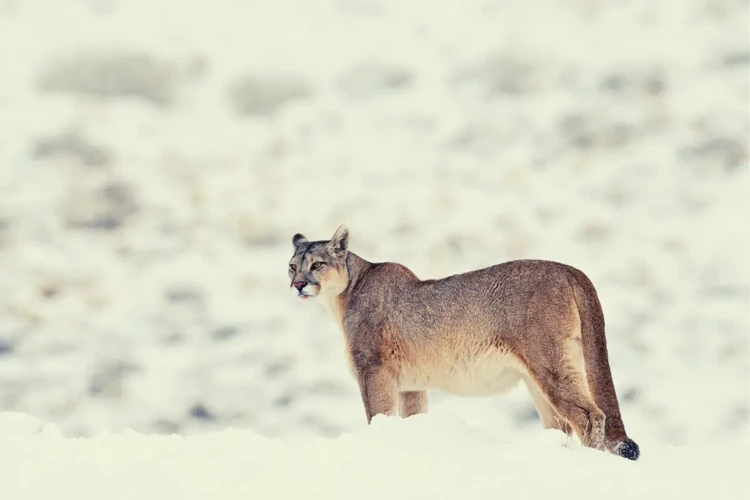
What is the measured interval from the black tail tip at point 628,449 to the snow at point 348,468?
3.54 ft

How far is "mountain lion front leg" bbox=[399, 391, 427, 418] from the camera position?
13.3 m

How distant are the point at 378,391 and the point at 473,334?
166cm

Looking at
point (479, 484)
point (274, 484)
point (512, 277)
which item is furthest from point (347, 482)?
point (512, 277)

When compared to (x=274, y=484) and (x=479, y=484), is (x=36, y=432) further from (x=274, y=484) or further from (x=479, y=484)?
(x=479, y=484)

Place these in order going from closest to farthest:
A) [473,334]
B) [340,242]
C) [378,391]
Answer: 1. [473,334]
2. [378,391]
3. [340,242]

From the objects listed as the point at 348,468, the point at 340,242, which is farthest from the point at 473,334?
the point at 348,468

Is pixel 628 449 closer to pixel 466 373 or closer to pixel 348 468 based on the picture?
pixel 466 373

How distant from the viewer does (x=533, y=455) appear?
24.2ft

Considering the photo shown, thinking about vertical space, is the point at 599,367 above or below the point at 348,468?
above

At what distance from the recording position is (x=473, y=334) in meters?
11.6

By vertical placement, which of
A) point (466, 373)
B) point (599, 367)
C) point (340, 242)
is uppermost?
point (340, 242)

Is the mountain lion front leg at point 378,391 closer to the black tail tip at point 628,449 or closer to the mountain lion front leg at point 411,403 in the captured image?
the mountain lion front leg at point 411,403

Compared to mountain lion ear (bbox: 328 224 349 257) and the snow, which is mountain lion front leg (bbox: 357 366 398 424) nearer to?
mountain lion ear (bbox: 328 224 349 257)

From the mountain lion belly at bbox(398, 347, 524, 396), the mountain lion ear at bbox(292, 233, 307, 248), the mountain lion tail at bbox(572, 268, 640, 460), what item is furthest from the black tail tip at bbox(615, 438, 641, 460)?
the mountain lion ear at bbox(292, 233, 307, 248)
